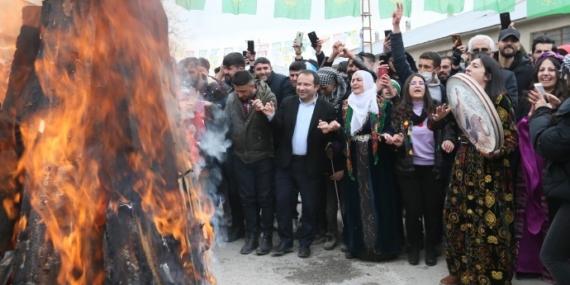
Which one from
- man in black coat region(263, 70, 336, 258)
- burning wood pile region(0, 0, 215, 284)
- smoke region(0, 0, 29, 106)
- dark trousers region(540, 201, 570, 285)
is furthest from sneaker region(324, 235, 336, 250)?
smoke region(0, 0, 29, 106)

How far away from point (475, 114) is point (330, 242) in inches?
110

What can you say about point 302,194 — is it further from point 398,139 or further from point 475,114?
point 475,114

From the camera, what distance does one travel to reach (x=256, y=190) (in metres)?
6.54

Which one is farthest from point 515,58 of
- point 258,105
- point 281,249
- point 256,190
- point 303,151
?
point 281,249

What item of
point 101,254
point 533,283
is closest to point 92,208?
point 101,254

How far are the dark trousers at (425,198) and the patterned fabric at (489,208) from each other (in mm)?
823

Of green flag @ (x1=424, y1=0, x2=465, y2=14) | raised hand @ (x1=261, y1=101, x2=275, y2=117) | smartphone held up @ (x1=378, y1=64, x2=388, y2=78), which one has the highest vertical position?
green flag @ (x1=424, y1=0, x2=465, y2=14)

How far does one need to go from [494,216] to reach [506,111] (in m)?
0.91

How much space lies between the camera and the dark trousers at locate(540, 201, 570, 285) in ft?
12.4

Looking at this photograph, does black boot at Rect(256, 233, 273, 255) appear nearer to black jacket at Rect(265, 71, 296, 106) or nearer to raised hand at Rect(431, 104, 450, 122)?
black jacket at Rect(265, 71, 296, 106)

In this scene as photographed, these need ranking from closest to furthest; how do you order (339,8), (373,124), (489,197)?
(489,197)
(373,124)
(339,8)

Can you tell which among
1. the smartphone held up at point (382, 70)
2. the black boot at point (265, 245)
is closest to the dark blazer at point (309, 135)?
the smartphone held up at point (382, 70)

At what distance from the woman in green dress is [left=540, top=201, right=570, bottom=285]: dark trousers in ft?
2.09

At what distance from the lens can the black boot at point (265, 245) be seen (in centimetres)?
636
